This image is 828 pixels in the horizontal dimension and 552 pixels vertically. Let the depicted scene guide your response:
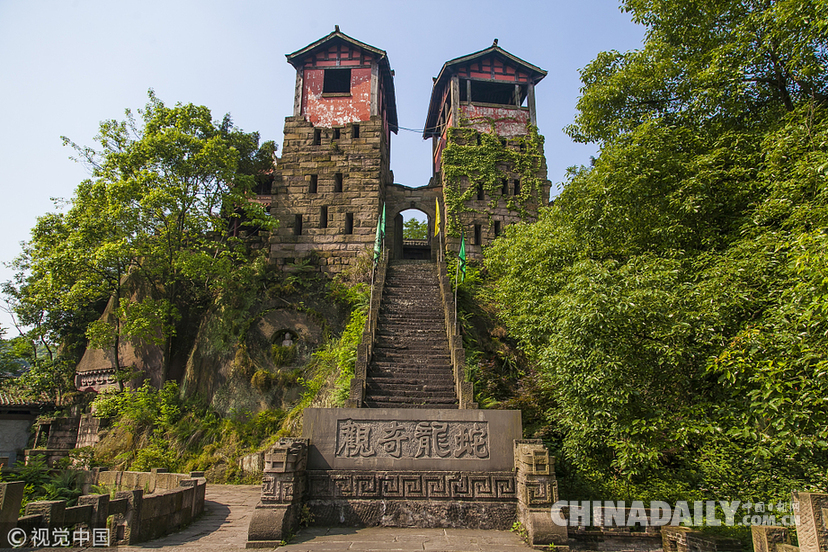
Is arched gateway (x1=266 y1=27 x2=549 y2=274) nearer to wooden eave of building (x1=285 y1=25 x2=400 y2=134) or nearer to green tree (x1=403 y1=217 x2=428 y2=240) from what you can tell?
wooden eave of building (x1=285 y1=25 x2=400 y2=134)

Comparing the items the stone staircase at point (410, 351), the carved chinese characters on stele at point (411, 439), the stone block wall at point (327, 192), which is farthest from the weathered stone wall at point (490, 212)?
the carved chinese characters on stele at point (411, 439)

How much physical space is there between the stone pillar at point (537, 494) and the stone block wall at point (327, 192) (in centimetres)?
1289

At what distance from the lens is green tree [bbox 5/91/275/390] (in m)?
15.7

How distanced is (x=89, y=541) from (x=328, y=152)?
16.7m

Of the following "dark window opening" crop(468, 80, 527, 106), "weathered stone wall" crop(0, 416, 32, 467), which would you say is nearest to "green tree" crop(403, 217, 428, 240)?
"dark window opening" crop(468, 80, 527, 106)

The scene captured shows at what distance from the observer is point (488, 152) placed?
827 inches

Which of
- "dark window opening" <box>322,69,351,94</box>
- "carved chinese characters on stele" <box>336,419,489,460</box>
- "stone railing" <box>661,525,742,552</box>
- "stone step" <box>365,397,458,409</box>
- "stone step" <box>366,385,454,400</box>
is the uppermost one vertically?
"dark window opening" <box>322,69,351,94</box>

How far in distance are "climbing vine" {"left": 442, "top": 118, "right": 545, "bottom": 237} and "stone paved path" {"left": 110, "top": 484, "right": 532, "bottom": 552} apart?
14.1 metres

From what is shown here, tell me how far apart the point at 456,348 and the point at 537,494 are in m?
4.84

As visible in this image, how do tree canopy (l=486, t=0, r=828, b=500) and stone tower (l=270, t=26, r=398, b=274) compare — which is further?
stone tower (l=270, t=26, r=398, b=274)

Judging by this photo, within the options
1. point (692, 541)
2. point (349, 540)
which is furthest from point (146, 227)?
point (692, 541)

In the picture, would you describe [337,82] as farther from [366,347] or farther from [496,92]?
[366,347]

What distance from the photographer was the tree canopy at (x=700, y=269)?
6.31 meters

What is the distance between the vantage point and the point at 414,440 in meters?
7.78
